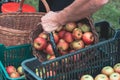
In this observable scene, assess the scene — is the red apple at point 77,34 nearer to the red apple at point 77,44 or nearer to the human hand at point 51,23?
the red apple at point 77,44

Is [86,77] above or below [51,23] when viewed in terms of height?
below

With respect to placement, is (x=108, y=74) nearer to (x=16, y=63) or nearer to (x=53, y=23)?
(x=53, y=23)

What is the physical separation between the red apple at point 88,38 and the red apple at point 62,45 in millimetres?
155

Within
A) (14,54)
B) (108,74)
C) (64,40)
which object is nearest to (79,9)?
(64,40)

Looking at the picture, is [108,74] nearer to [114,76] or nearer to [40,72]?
[114,76]

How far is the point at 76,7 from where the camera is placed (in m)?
2.65

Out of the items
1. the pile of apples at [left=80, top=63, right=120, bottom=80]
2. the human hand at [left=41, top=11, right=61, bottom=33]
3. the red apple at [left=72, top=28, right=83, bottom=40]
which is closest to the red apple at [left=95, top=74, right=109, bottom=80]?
the pile of apples at [left=80, top=63, right=120, bottom=80]

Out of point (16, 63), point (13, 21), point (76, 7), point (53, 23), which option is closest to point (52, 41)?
point (53, 23)

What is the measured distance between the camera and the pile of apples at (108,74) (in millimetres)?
2801

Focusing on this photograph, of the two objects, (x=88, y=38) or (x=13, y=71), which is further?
(x=13, y=71)

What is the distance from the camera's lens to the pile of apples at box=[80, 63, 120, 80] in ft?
9.19

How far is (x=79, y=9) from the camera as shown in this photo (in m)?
Result: 2.68

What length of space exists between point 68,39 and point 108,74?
1.49 ft

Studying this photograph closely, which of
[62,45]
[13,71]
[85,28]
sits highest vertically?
[85,28]
